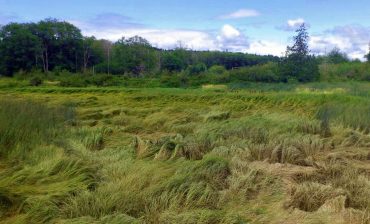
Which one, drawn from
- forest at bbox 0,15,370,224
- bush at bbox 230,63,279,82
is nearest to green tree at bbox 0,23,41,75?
bush at bbox 230,63,279,82

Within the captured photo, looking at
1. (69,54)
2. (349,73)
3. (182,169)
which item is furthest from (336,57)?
(182,169)

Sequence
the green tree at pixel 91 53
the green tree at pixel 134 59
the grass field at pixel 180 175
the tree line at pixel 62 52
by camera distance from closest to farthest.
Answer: the grass field at pixel 180 175
the tree line at pixel 62 52
the green tree at pixel 134 59
the green tree at pixel 91 53

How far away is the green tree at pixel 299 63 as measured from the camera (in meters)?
32.5

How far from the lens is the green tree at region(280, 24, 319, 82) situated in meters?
32.5

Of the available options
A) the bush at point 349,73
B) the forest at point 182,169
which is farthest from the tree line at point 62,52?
the forest at point 182,169

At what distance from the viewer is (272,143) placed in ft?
24.0

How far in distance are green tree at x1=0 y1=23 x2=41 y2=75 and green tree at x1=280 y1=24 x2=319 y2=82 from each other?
30.0 m

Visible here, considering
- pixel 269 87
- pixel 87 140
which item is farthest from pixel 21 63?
pixel 87 140

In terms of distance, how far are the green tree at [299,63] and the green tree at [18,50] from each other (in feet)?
98.3

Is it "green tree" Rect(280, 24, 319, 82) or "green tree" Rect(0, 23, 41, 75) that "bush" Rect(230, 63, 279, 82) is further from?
"green tree" Rect(0, 23, 41, 75)

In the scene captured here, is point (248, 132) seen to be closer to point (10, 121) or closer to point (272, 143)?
point (272, 143)

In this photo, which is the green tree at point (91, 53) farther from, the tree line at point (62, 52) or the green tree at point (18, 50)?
the green tree at point (18, 50)

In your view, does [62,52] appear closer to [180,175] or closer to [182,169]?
[182,169]

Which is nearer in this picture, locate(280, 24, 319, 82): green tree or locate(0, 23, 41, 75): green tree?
locate(280, 24, 319, 82): green tree
